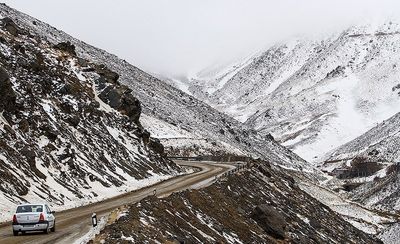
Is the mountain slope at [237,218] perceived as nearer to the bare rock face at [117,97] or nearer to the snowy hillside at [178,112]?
the bare rock face at [117,97]

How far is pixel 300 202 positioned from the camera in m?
64.8

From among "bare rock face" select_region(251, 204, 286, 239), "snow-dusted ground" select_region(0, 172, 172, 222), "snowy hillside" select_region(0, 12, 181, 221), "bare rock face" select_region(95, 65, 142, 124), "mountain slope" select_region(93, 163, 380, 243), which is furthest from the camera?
"bare rock face" select_region(95, 65, 142, 124)

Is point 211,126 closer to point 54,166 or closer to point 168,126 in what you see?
point 168,126

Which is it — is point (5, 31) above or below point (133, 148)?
above

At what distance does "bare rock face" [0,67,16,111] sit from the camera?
148 ft

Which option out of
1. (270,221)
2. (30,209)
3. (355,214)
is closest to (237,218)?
(270,221)

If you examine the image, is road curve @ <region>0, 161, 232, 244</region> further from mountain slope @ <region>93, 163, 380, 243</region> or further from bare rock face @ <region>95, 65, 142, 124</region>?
bare rock face @ <region>95, 65, 142, 124</region>

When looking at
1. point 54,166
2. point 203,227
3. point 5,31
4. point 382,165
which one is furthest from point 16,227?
point 382,165

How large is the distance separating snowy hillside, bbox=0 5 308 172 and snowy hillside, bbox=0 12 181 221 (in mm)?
48529

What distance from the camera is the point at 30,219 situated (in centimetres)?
2727

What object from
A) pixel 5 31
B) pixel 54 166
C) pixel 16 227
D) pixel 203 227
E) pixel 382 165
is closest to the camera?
pixel 16 227

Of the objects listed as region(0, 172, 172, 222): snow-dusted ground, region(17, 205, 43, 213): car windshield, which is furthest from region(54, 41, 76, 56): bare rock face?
region(17, 205, 43, 213): car windshield

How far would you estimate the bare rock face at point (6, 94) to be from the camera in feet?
148

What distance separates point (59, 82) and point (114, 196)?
52.5 ft
